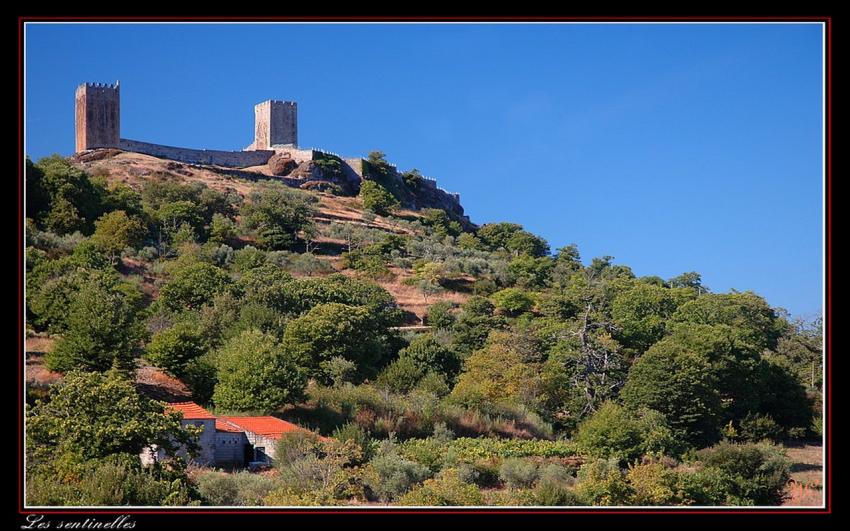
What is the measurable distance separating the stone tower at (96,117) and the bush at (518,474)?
6176cm

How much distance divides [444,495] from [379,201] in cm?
6019

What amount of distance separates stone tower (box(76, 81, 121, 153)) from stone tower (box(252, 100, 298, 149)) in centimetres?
1722

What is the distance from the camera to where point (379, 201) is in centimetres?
8094

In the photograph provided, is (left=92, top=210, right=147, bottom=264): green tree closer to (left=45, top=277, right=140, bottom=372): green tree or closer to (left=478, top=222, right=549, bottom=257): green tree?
(left=45, top=277, right=140, bottom=372): green tree

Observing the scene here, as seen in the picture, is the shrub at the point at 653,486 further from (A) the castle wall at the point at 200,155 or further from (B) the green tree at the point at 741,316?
(A) the castle wall at the point at 200,155

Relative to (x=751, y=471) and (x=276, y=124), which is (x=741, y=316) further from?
(x=276, y=124)

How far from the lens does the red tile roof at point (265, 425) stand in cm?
2731

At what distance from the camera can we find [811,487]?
28.7 meters

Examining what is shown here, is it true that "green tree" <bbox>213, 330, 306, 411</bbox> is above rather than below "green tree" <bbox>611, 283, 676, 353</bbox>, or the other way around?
below

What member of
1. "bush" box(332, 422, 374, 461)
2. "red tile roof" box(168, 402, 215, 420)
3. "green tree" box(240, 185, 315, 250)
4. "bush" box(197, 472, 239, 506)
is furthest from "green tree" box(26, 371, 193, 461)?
"green tree" box(240, 185, 315, 250)

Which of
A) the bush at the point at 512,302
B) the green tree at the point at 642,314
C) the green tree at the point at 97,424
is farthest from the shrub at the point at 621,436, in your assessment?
the bush at the point at 512,302

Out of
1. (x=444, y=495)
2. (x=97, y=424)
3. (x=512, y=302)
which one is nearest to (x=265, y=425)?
(x=97, y=424)

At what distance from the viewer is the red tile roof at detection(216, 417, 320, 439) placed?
27.3 metres
